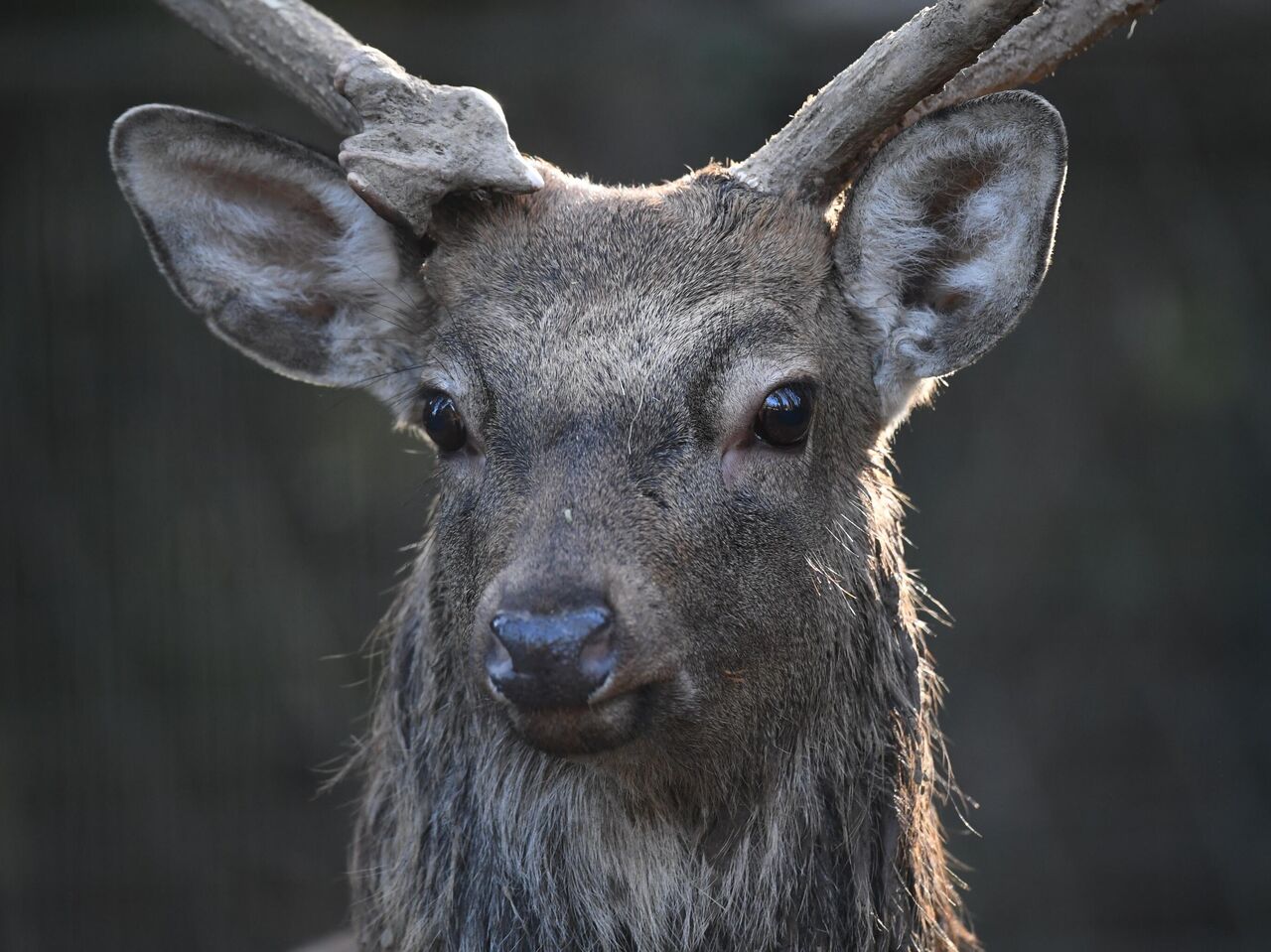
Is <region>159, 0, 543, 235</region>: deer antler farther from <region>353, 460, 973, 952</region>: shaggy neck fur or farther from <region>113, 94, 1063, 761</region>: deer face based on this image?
<region>353, 460, 973, 952</region>: shaggy neck fur

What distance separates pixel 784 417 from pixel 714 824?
874 mm

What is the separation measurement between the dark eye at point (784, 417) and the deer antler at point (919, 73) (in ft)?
1.68

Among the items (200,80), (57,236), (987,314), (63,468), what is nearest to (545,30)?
(200,80)

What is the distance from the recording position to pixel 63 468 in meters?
6.76

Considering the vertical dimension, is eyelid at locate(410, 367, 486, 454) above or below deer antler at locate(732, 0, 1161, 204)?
below

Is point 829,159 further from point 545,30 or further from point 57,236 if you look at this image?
point 57,236

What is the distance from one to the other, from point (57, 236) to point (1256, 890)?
6482mm

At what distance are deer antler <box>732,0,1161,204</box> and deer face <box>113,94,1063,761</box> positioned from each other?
0.24ft

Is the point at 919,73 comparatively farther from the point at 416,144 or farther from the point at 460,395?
the point at 460,395

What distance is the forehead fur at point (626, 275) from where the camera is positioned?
286 cm

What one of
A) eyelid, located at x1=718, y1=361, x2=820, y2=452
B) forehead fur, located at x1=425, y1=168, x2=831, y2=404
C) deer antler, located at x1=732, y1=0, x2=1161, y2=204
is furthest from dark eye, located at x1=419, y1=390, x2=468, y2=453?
deer antler, located at x1=732, y1=0, x2=1161, y2=204

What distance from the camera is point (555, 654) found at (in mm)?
2418

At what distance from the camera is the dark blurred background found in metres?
6.69

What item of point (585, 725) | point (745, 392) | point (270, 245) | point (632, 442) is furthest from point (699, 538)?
point (270, 245)
